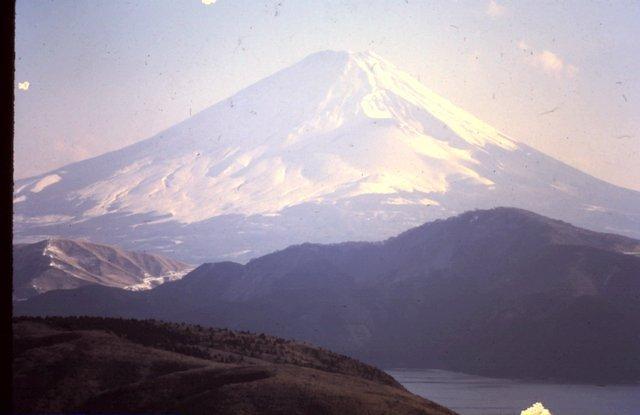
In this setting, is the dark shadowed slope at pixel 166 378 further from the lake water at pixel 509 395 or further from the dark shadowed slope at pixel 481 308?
the dark shadowed slope at pixel 481 308

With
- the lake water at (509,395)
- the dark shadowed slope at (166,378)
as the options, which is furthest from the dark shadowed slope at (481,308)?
the dark shadowed slope at (166,378)

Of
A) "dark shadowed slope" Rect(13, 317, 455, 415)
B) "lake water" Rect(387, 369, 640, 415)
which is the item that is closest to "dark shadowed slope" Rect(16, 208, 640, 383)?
"lake water" Rect(387, 369, 640, 415)

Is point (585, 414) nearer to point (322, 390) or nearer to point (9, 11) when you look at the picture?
Result: point (322, 390)

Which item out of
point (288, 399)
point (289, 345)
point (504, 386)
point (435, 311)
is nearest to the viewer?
point (288, 399)

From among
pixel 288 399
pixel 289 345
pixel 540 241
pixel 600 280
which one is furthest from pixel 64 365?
pixel 540 241

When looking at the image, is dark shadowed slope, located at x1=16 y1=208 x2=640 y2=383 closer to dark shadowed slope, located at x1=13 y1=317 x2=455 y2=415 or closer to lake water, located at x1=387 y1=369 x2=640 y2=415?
lake water, located at x1=387 y1=369 x2=640 y2=415

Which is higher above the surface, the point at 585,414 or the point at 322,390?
the point at 322,390

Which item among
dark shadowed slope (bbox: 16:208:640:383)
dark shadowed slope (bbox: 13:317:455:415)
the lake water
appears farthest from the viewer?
dark shadowed slope (bbox: 16:208:640:383)
